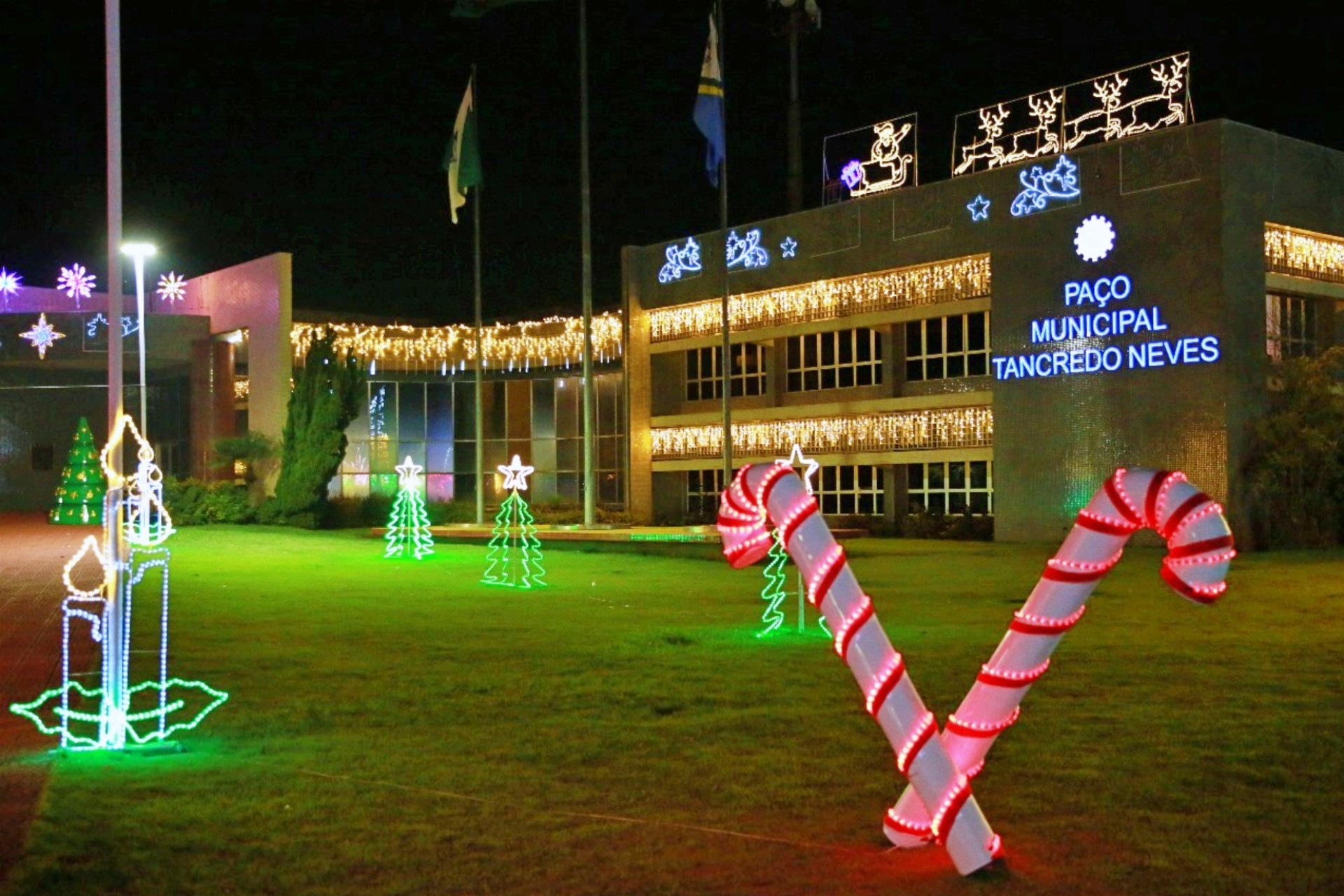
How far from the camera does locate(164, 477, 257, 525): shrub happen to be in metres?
45.8

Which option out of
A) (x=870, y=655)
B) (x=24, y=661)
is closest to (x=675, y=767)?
(x=870, y=655)

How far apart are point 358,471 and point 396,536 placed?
19.2 m

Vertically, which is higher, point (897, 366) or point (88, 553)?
point (897, 366)

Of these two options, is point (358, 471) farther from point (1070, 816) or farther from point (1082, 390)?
point (1070, 816)

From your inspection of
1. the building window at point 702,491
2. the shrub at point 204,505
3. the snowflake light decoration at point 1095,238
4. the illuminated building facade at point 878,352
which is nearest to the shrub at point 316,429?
the shrub at point 204,505

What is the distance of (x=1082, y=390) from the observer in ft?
115

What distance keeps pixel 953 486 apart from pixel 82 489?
28.1m

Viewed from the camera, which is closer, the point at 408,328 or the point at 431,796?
the point at 431,796

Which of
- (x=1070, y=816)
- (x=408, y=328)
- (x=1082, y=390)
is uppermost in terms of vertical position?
(x=408, y=328)

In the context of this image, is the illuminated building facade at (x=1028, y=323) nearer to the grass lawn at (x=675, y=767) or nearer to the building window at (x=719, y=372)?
the building window at (x=719, y=372)

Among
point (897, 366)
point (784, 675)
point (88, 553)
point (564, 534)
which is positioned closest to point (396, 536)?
point (564, 534)

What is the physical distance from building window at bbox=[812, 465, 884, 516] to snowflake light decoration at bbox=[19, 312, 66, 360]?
26.3 metres

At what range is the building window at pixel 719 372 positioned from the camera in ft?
155

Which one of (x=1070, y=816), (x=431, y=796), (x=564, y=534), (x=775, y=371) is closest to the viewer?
(x=1070, y=816)
